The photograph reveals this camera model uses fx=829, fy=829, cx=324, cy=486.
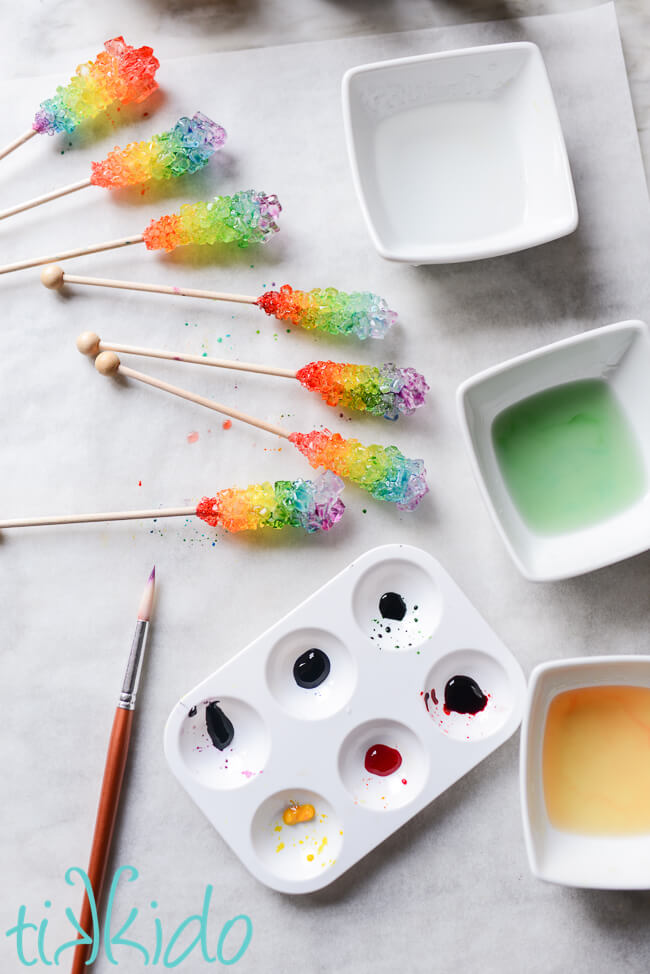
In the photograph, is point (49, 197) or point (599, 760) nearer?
point (599, 760)

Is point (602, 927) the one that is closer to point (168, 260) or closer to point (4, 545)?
point (4, 545)

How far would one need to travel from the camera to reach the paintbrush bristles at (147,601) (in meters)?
1.57

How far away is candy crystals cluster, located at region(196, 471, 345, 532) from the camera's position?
59.3 inches

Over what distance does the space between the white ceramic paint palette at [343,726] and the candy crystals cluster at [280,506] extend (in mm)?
119

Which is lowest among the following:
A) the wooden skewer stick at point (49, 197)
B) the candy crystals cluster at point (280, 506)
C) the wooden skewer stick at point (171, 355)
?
the candy crystals cluster at point (280, 506)

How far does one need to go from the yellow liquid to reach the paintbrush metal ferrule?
0.76 metres

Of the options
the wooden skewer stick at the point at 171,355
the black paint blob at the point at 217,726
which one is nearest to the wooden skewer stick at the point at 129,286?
the wooden skewer stick at the point at 171,355

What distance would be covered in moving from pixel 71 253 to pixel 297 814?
1.16 metres

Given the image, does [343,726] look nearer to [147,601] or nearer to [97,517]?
[147,601]

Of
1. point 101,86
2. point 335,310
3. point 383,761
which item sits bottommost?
point 383,761

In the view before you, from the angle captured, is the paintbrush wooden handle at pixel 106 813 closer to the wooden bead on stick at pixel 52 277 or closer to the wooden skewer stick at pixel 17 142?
the wooden bead on stick at pixel 52 277

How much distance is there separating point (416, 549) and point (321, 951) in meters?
0.77

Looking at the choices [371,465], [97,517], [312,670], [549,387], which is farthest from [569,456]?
[97,517]

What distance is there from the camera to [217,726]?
5.09 ft
